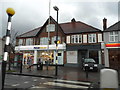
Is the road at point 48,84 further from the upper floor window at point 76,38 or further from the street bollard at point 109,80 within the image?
the upper floor window at point 76,38

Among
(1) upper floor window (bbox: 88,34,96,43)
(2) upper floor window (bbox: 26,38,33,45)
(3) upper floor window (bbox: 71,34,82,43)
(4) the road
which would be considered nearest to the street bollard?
Result: (4) the road

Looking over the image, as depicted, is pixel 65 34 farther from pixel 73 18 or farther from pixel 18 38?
pixel 18 38

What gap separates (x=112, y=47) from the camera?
60.1ft

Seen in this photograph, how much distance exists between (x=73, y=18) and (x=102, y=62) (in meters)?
13.9

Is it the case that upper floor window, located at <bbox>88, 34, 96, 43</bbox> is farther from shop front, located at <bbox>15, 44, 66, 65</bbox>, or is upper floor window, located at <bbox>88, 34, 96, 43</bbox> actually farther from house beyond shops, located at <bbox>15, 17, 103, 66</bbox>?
shop front, located at <bbox>15, 44, 66, 65</bbox>

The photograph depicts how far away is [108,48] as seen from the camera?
1872 cm

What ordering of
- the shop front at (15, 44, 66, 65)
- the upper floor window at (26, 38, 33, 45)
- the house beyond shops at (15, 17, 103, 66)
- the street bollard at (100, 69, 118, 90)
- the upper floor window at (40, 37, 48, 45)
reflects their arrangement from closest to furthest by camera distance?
the street bollard at (100, 69, 118, 90) < the house beyond shops at (15, 17, 103, 66) < the shop front at (15, 44, 66, 65) < the upper floor window at (40, 37, 48, 45) < the upper floor window at (26, 38, 33, 45)

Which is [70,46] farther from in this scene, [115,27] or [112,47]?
[115,27]

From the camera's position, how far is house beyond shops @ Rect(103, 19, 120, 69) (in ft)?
59.7

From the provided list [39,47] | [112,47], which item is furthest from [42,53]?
[112,47]

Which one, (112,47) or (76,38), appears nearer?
(112,47)

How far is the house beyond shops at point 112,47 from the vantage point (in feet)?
59.7

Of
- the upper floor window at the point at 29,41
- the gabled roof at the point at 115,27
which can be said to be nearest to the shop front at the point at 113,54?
the gabled roof at the point at 115,27

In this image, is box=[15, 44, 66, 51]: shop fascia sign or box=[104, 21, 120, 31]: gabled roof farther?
box=[15, 44, 66, 51]: shop fascia sign
